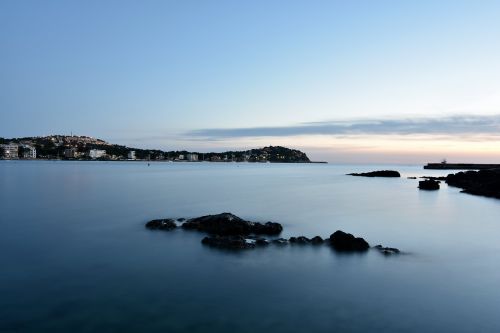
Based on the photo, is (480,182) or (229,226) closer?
(229,226)

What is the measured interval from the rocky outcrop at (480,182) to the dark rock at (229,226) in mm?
44413

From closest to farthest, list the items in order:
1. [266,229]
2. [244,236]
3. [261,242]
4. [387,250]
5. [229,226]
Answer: [387,250]
[261,242]
[244,236]
[229,226]
[266,229]

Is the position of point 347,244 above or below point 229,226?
below

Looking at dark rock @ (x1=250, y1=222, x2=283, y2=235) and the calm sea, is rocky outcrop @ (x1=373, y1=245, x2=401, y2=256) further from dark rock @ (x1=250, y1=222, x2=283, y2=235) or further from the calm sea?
dark rock @ (x1=250, y1=222, x2=283, y2=235)

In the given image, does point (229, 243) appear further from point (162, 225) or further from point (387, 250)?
point (387, 250)

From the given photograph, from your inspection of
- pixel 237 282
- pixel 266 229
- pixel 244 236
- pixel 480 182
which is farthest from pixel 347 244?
pixel 480 182

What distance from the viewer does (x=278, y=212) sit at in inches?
1539

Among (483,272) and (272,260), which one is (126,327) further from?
(483,272)

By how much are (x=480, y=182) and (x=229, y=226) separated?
6163 centimetres

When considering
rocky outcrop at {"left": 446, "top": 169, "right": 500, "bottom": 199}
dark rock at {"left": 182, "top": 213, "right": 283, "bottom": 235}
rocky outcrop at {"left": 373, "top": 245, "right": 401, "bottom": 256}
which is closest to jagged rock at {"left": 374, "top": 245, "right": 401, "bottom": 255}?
rocky outcrop at {"left": 373, "top": 245, "right": 401, "bottom": 256}

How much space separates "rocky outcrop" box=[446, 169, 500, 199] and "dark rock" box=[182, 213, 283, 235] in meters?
44.4

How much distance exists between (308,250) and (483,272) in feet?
27.7

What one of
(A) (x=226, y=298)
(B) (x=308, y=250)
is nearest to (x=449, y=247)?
(B) (x=308, y=250)

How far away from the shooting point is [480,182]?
69.7 meters
